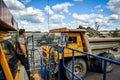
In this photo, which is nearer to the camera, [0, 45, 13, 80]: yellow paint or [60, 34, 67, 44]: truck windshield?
[0, 45, 13, 80]: yellow paint

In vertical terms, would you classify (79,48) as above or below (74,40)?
below

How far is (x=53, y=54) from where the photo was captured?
7457 mm

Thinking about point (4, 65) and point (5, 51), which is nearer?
point (4, 65)

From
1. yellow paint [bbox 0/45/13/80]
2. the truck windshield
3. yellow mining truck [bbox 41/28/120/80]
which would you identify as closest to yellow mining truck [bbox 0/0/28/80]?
yellow paint [bbox 0/45/13/80]

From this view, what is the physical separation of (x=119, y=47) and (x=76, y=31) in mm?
3988

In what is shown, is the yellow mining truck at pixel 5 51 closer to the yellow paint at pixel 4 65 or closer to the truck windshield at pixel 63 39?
the yellow paint at pixel 4 65

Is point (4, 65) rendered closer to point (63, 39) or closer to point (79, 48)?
point (63, 39)

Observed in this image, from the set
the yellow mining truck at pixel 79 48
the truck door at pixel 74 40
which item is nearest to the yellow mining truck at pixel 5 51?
the yellow mining truck at pixel 79 48

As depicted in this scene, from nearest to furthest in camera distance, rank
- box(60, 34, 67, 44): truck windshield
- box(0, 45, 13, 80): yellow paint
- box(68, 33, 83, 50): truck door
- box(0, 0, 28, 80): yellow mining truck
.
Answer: box(0, 0, 28, 80): yellow mining truck → box(0, 45, 13, 80): yellow paint → box(60, 34, 67, 44): truck windshield → box(68, 33, 83, 50): truck door

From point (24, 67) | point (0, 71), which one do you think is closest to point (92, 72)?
point (24, 67)

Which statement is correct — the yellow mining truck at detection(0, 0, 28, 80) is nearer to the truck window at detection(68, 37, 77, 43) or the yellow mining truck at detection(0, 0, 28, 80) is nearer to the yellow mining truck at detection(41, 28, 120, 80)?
the yellow mining truck at detection(41, 28, 120, 80)

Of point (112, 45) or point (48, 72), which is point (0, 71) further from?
point (112, 45)

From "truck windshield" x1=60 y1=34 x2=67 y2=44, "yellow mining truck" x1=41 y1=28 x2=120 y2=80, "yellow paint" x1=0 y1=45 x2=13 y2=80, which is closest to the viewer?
"yellow paint" x1=0 y1=45 x2=13 y2=80

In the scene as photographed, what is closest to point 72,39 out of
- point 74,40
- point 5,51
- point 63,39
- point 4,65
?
point 74,40
